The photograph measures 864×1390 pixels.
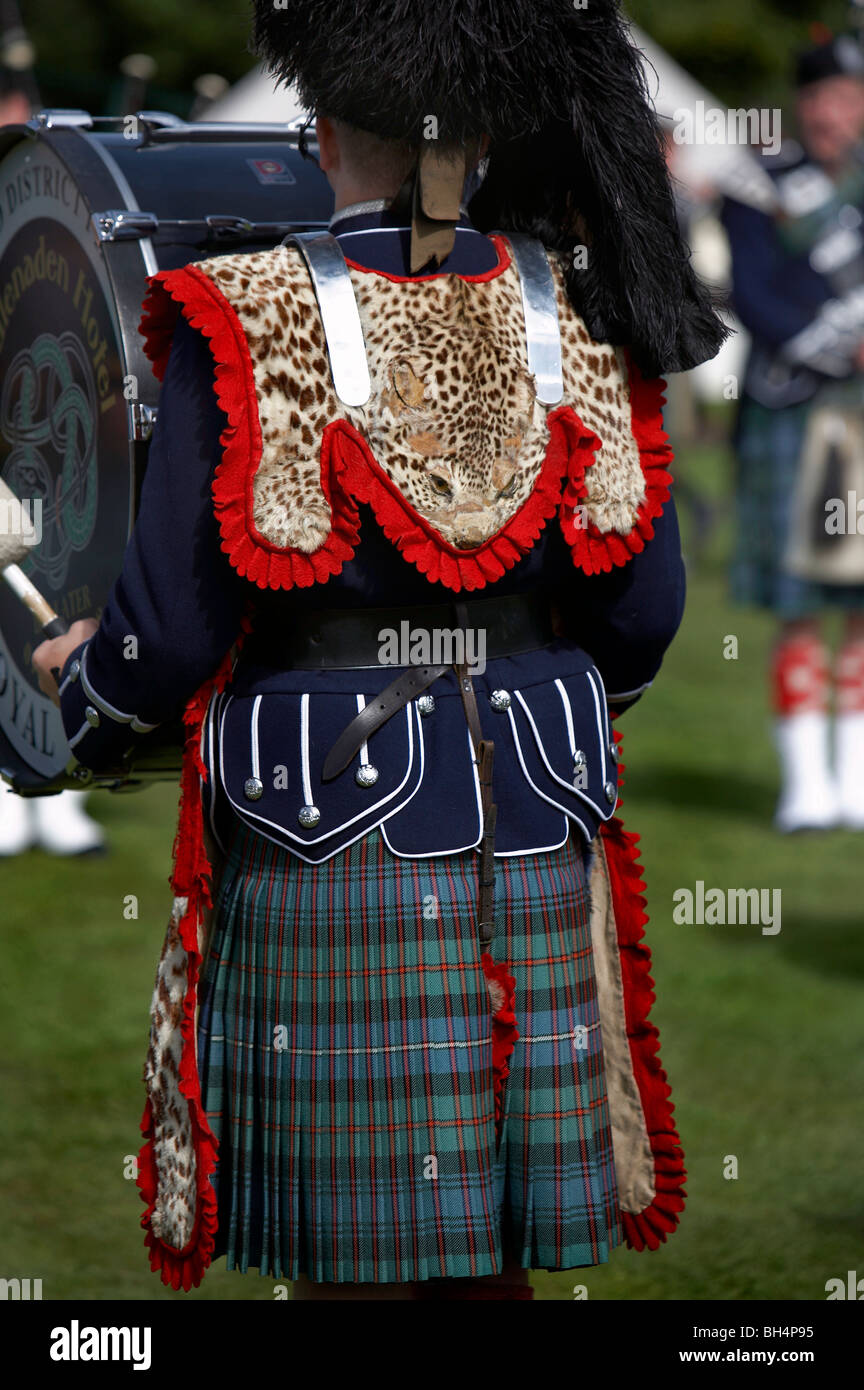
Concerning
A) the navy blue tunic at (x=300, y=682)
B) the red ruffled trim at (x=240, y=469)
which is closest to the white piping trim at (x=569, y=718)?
the navy blue tunic at (x=300, y=682)

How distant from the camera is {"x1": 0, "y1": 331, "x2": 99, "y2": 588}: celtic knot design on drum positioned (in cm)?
264

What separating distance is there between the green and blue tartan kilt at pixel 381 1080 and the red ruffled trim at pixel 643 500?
14.8 inches

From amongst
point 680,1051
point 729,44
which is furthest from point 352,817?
point 729,44

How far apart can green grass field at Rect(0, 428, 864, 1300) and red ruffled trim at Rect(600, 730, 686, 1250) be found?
789mm

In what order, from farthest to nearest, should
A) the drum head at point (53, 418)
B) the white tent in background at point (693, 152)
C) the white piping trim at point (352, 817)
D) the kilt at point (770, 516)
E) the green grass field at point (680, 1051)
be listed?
the kilt at point (770, 516) < the green grass field at point (680, 1051) < the white tent in background at point (693, 152) < the drum head at point (53, 418) < the white piping trim at point (352, 817)

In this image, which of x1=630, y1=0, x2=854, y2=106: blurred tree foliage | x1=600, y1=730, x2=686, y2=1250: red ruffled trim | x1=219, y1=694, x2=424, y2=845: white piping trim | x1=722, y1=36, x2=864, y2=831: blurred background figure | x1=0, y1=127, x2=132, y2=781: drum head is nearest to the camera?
x1=219, y1=694, x2=424, y2=845: white piping trim

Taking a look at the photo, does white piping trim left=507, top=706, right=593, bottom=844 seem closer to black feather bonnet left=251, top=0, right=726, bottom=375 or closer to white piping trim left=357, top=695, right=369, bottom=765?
white piping trim left=357, top=695, right=369, bottom=765

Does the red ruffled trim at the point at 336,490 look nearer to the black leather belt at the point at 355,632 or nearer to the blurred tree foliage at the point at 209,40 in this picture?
the black leather belt at the point at 355,632

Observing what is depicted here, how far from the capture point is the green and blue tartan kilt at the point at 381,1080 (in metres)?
2.14

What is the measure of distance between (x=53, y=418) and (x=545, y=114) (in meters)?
0.94

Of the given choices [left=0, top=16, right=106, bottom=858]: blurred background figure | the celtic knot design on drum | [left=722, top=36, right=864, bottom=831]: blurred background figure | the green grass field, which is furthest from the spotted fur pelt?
[left=722, top=36, right=864, bottom=831]: blurred background figure

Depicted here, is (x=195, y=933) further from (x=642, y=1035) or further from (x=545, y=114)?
(x=545, y=114)

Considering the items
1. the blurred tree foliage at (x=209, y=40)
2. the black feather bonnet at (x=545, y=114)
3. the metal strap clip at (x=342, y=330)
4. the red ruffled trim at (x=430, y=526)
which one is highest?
the blurred tree foliage at (x=209, y=40)
